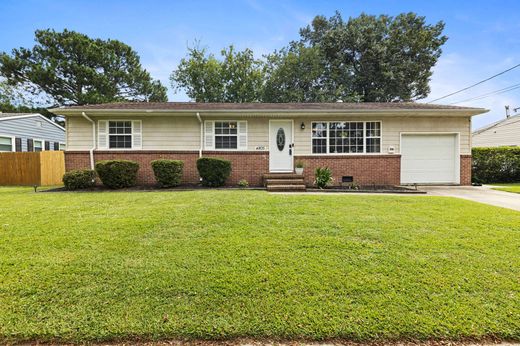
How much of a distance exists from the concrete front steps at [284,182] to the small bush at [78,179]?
19.9 ft

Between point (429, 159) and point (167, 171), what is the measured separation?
33.6 feet

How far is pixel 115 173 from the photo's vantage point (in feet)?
29.4

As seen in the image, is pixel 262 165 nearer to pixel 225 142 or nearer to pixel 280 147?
pixel 280 147

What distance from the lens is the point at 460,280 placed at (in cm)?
262

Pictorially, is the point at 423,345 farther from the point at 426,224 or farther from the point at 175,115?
the point at 175,115

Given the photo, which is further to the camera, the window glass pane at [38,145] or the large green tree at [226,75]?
the large green tree at [226,75]

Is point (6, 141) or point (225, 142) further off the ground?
point (6, 141)

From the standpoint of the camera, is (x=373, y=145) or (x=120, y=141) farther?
(x=373, y=145)

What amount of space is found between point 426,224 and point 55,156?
14537 millimetres

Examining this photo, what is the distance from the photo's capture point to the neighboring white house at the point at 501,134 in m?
19.7

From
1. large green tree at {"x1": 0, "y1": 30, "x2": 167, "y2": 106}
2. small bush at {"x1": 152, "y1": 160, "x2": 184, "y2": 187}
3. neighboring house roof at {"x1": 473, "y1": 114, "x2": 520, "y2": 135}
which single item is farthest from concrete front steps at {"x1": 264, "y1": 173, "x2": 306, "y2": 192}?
neighboring house roof at {"x1": 473, "y1": 114, "x2": 520, "y2": 135}

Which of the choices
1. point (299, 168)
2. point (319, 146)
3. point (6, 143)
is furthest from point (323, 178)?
point (6, 143)

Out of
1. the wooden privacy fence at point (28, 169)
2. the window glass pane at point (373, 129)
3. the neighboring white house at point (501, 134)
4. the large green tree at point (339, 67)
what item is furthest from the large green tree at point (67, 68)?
the neighboring white house at point (501, 134)

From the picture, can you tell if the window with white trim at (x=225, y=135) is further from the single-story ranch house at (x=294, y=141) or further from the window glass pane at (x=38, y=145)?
the window glass pane at (x=38, y=145)
